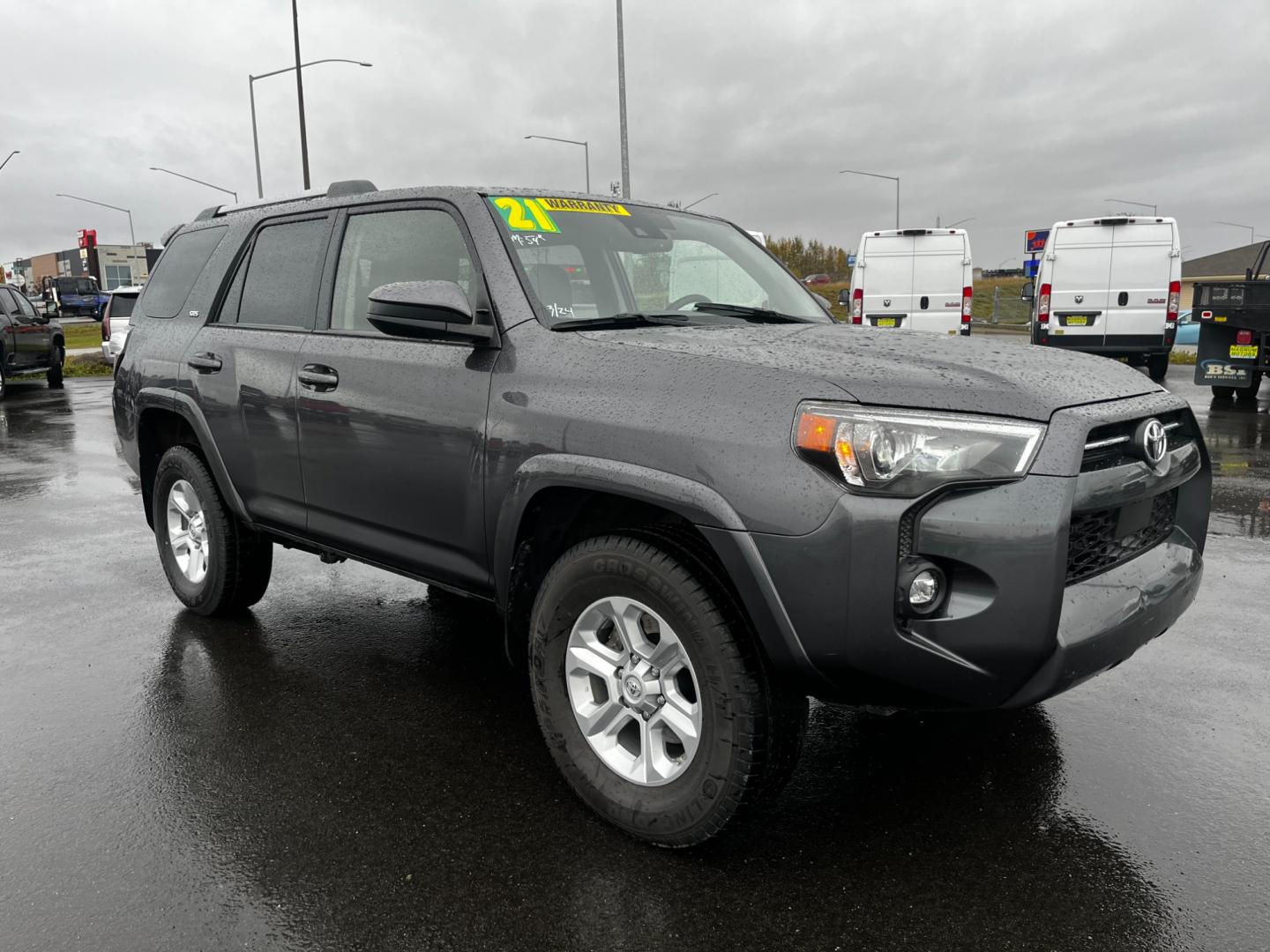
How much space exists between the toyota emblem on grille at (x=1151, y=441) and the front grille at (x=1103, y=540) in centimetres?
16

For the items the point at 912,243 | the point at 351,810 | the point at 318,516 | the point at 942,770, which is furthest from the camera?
the point at 912,243

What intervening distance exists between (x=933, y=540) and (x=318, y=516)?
250 cm

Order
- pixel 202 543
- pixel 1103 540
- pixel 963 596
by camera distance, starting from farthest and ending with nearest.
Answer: pixel 202 543, pixel 1103 540, pixel 963 596

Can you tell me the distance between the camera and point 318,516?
3.94 metres

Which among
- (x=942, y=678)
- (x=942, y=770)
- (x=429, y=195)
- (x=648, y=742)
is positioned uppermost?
(x=429, y=195)

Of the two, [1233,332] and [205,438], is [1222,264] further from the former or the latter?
[205,438]

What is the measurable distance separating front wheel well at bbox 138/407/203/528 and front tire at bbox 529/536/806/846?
275 centimetres

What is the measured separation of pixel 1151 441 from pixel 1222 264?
308 ft

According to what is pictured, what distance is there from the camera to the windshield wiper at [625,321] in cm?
320


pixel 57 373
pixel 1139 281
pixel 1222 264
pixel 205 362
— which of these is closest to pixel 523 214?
pixel 205 362

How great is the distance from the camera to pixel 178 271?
5.03 m

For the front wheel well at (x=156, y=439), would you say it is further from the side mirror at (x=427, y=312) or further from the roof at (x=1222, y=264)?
the roof at (x=1222, y=264)

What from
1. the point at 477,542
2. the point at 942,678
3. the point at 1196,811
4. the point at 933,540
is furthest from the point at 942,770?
the point at 477,542

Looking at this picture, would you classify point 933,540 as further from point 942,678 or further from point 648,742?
point 648,742
